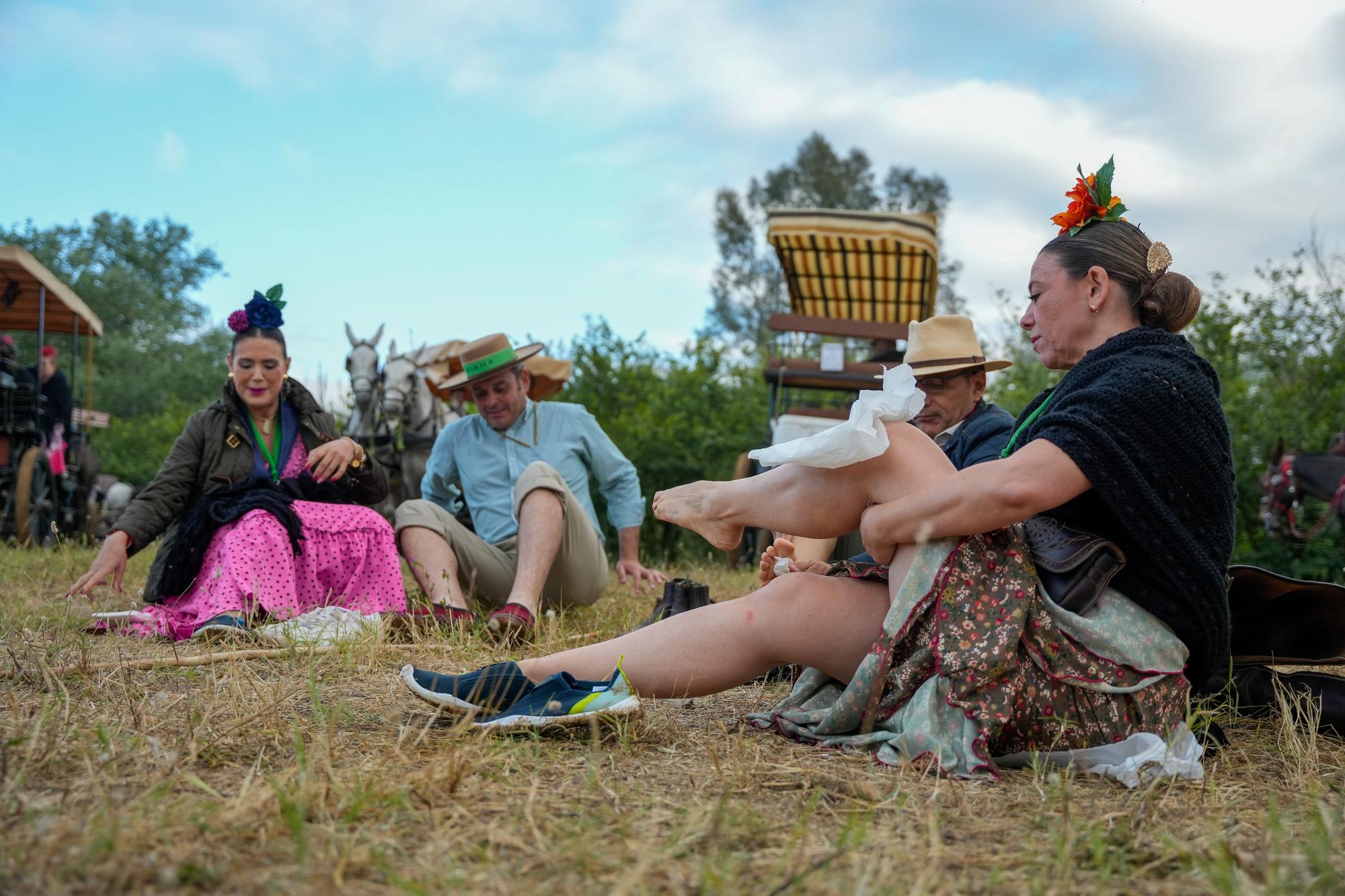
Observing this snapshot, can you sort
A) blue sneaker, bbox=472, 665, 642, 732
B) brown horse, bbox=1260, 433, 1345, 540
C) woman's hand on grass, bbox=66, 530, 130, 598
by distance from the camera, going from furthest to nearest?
brown horse, bbox=1260, 433, 1345, 540
woman's hand on grass, bbox=66, 530, 130, 598
blue sneaker, bbox=472, 665, 642, 732

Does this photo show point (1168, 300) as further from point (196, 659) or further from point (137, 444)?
point (137, 444)

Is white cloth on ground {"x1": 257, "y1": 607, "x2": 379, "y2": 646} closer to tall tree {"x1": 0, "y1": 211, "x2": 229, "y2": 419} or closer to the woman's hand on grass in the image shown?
→ the woman's hand on grass

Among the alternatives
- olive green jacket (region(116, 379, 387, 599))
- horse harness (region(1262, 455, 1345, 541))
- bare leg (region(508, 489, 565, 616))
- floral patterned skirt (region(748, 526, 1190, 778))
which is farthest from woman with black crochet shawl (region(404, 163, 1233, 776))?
horse harness (region(1262, 455, 1345, 541))

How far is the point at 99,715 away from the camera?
90.5 inches

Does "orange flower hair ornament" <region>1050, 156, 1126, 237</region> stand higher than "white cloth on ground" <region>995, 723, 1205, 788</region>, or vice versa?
"orange flower hair ornament" <region>1050, 156, 1126, 237</region>

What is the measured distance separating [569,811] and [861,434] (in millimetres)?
907

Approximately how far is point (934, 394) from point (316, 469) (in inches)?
92.9

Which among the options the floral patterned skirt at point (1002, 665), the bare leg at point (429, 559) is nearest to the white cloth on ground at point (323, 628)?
the bare leg at point (429, 559)

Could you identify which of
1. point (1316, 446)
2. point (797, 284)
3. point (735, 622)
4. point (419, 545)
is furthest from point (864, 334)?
point (735, 622)

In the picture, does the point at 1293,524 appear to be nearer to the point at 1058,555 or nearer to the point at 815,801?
the point at 1058,555

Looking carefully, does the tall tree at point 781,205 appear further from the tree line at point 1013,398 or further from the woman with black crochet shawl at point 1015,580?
the woman with black crochet shawl at point 1015,580

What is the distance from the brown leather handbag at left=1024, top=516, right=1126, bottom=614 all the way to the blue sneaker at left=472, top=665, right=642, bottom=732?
2.91ft

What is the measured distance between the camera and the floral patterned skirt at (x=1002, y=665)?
2.10 meters

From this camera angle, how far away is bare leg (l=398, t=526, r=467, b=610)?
13.9 ft
